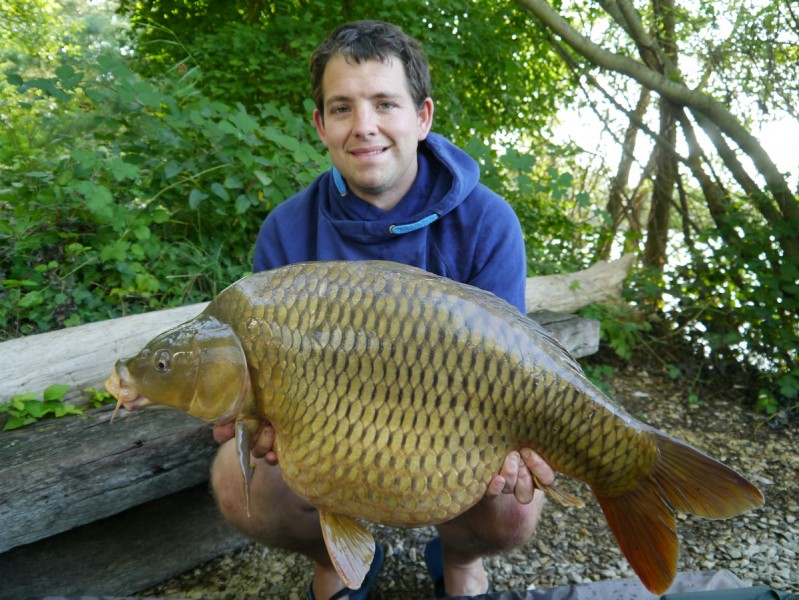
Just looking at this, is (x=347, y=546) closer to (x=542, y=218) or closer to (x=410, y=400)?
(x=410, y=400)

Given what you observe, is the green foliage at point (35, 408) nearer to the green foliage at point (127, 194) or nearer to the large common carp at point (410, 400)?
the green foliage at point (127, 194)

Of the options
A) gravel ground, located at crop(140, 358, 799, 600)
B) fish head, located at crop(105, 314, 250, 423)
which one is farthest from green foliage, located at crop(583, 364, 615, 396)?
fish head, located at crop(105, 314, 250, 423)

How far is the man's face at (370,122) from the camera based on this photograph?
1.50 metres

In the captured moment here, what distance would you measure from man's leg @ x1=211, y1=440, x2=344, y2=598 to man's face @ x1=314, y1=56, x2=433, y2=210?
66 centimetres

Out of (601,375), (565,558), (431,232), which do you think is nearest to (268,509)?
(431,232)

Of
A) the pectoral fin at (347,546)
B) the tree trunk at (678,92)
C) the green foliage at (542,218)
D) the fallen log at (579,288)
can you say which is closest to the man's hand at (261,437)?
the pectoral fin at (347,546)

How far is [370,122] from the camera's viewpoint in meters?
1.48

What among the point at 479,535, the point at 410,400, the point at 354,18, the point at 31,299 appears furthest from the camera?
the point at 354,18

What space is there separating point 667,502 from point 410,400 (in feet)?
1.43

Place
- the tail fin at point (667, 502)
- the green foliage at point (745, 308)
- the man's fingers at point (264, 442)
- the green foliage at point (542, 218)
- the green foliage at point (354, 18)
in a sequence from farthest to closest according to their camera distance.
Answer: the green foliage at point (354, 18) < the green foliage at point (542, 218) < the green foliage at point (745, 308) < the man's fingers at point (264, 442) < the tail fin at point (667, 502)

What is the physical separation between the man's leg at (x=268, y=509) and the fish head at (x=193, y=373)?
15.1 inches

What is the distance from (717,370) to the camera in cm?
302

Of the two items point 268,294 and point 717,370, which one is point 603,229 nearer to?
point 717,370

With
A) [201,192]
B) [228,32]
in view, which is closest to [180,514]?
[201,192]
